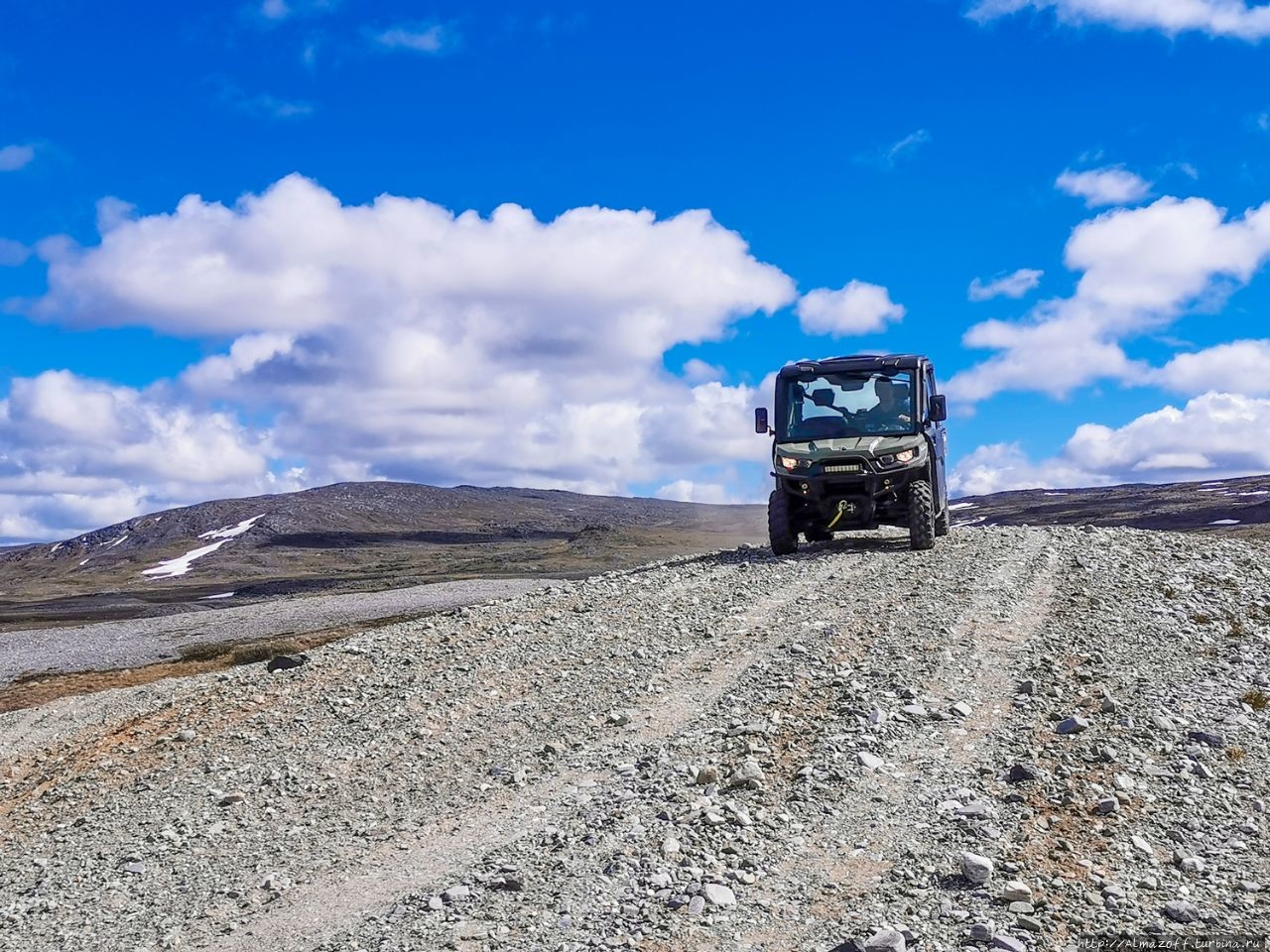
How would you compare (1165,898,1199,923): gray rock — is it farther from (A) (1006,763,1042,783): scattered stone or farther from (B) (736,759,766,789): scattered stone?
(B) (736,759,766,789): scattered stone

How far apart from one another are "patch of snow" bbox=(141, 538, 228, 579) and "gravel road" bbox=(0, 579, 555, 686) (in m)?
117

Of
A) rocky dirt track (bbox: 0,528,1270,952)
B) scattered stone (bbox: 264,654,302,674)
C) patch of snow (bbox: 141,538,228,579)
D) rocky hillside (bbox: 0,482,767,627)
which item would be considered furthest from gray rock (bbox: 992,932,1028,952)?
patch of snow (bbox: 141,538,228,579)

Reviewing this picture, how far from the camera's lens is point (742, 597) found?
55.7 feet

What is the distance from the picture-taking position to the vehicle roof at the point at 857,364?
21750 millimetres

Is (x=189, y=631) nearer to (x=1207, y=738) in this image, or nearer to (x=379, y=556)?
(x=1207, y=738)

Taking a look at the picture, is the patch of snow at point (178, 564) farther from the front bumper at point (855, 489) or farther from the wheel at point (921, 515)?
the wheel at point (921, 515)

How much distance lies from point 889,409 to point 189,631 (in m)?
33.6

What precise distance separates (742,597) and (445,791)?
7588 mm

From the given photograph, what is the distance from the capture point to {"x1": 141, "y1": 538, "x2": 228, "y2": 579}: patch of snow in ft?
531

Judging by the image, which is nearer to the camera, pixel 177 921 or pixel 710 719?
pixel 177 921

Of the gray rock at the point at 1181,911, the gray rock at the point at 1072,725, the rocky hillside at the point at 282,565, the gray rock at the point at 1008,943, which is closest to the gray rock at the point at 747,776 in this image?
the gray rock at the point at 1008,943

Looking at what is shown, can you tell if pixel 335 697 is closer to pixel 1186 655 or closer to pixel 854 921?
pixel 854 921

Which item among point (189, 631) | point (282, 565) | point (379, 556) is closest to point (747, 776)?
point (189, 631)

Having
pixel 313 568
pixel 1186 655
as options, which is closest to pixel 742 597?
pixel 1186 655
